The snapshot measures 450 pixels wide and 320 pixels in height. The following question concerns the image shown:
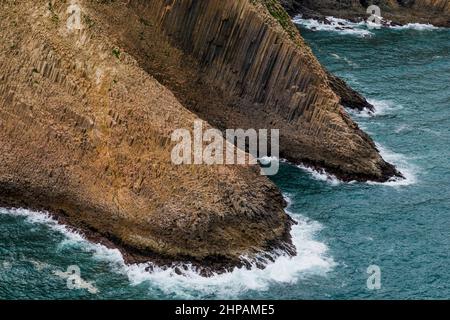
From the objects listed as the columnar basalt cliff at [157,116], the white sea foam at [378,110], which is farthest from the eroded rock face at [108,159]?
the white sea foam at [378,110]

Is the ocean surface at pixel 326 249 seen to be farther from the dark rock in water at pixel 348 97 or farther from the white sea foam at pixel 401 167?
the dark rock in water at pixel 348 97

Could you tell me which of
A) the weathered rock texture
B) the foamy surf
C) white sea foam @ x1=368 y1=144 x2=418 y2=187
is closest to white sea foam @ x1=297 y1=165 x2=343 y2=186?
white sea foam @ x1=368 y1=144 x2=418 y2=187

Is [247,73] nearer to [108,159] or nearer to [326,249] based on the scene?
[108,159]

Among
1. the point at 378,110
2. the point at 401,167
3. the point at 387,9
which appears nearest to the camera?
the point at 401,167

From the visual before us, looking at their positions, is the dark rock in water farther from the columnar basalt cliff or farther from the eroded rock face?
the eroded rock face

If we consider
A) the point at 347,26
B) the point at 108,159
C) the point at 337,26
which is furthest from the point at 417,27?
the point at 108,159
